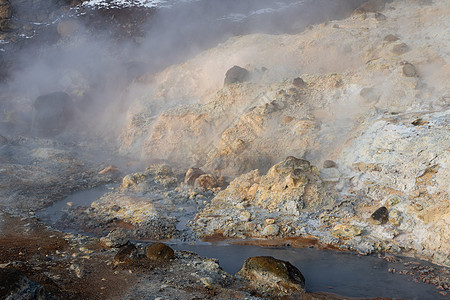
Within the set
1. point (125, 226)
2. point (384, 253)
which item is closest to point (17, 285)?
point (125, 226)

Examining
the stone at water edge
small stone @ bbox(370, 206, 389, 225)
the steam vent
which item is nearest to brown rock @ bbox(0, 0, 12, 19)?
the steam vent

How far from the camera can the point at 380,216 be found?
24.4 feet

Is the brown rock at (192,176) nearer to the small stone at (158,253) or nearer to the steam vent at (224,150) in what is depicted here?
the steam vent at (224,150)

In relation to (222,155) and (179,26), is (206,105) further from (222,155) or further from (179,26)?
(179,26)

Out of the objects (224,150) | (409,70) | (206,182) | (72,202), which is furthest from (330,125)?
(72,202)

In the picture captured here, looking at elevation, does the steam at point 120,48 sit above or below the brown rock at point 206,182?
above

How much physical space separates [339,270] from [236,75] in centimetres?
1015

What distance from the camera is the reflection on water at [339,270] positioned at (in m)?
5.48

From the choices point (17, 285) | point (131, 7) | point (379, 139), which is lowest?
point (379, 139)

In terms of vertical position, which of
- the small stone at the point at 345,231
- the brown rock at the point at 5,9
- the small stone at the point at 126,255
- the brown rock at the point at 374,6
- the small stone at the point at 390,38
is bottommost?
the small stone at the point at 345,231

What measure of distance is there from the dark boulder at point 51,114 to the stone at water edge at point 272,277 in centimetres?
1507

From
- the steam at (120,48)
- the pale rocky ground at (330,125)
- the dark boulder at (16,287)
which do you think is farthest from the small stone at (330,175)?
the steam at (120,48)

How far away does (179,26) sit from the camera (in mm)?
21109

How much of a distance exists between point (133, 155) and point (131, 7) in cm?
1144
